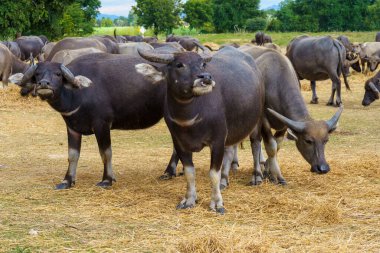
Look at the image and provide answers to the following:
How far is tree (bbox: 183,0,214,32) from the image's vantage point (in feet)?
274

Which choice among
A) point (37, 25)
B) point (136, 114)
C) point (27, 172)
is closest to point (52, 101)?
point (136, 114)

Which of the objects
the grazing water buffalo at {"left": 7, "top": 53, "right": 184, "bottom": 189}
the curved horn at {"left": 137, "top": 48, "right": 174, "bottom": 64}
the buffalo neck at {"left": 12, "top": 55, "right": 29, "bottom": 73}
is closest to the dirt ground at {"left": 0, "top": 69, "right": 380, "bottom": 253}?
the grazing water buffalo at {"left": 7, "top": 53, "right": 184, "bottom": 189}

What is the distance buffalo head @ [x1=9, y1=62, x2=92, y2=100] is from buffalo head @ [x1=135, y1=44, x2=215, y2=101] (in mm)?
1267

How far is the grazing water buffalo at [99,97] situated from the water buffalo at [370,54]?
20119 millimetres

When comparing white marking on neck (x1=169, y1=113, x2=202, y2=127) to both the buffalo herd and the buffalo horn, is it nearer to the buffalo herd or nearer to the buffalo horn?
the buffalo herd

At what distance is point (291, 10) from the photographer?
250 ft

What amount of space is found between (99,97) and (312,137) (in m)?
2.55

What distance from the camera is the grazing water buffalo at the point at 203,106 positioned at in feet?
20.7

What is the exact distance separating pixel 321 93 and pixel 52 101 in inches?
557

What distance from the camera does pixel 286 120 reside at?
297 inches

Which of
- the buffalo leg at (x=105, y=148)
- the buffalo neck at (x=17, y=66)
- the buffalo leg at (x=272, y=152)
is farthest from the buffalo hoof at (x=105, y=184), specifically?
the buffalo neck at (x=17, y=66)

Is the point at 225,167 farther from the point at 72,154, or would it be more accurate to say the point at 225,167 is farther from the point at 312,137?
the point at 72,154

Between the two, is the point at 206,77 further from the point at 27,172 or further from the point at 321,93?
the point at 321,93

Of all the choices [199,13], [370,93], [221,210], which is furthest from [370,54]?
[199,13]
